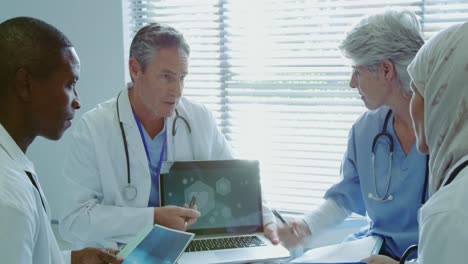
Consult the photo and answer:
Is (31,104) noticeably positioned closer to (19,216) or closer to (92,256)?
(19,216)

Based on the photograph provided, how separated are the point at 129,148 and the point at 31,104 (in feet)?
2.40

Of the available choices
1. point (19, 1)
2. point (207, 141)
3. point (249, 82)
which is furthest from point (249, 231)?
point (19, 1)

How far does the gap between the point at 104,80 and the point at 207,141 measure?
44.7 inches

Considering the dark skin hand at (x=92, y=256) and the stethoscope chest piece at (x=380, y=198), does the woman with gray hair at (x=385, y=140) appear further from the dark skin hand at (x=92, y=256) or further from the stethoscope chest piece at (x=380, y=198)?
the dark skin hand at (x=92, y=256)

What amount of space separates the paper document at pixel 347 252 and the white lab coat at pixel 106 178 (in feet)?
0.75

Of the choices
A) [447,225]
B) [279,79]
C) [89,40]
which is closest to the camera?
[447,225]

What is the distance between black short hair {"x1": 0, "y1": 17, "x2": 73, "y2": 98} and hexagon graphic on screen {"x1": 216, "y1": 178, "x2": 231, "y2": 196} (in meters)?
0.75

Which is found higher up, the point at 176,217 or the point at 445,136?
the point at 445,136

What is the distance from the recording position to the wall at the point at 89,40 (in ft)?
9.17

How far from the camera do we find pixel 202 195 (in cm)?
168

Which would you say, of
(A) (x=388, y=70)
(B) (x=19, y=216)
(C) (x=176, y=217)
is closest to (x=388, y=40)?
(A) (x=388, y=70)

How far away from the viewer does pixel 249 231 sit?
1.70 metres

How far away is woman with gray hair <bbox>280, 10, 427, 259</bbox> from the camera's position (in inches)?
66.1

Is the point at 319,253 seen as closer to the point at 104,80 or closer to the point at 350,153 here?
the point at 350,153
